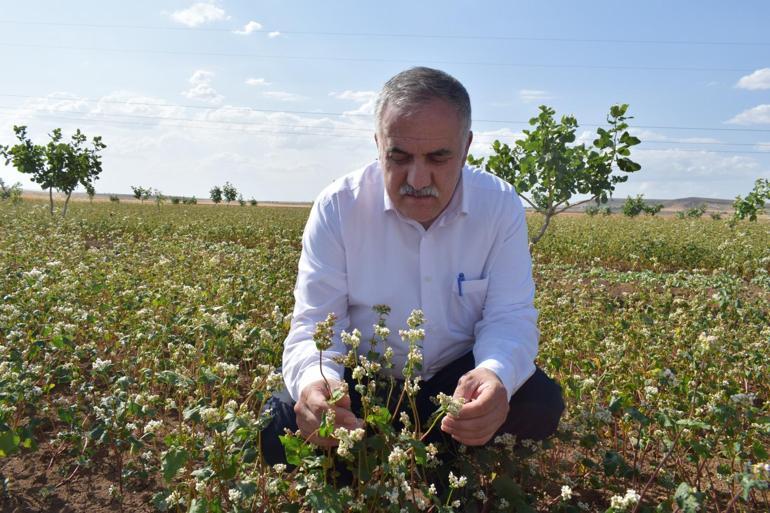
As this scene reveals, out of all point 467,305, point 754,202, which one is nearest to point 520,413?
point 467,305

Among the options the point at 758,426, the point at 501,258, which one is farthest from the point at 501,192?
the point at 758,426

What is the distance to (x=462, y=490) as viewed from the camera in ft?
7.36

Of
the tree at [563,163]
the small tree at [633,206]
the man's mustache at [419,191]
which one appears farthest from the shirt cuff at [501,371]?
the small tree at [633,206]

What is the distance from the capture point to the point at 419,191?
241cm

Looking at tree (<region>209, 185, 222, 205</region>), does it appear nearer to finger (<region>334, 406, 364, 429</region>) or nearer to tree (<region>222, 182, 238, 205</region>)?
tree (<region>222, 182, 238, 205</region>)

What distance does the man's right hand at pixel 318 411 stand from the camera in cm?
193

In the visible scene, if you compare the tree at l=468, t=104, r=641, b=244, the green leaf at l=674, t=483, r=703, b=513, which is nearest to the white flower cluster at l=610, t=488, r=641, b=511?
the green leaf at l=674, t=483, r=703, b=513

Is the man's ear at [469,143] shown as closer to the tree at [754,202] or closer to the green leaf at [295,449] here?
the green leaf at [295,449]

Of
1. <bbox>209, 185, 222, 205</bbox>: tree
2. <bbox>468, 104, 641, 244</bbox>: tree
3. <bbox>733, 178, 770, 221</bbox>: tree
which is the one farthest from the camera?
<bbox>209, 185, 222, 205</bbox>: tree

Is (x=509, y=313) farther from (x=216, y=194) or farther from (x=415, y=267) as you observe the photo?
(x=216, y=194)

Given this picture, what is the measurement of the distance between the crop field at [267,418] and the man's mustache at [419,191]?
635 millimetres

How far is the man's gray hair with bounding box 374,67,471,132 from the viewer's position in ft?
7.49

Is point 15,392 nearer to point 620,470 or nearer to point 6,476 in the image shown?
point 6,476

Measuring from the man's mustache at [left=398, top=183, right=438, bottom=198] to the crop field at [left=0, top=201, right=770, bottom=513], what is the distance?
2.08ft
